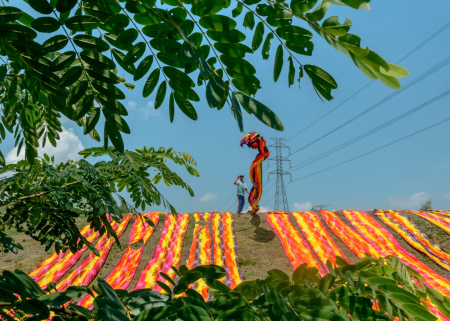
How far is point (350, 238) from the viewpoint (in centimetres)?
838

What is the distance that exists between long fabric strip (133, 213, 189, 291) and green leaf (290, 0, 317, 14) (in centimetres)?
565

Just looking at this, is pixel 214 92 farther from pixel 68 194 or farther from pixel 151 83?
pixel 68 194

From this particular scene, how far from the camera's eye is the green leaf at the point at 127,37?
1.33m

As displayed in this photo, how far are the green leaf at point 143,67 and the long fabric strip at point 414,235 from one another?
8.10 meters

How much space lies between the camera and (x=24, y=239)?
27.1 feet

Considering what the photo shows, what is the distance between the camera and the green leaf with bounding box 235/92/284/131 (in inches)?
37.5

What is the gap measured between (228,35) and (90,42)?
0.61 metres

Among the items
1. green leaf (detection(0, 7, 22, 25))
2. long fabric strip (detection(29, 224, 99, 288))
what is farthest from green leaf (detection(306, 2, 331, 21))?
long fabric strip (detection(29, 224, 99, 288))

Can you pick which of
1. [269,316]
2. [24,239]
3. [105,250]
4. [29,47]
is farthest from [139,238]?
[269,316]

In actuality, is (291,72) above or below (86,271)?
above

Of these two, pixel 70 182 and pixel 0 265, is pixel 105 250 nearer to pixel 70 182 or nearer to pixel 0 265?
pixel 0 265

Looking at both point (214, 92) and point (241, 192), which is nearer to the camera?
point (214, 92)

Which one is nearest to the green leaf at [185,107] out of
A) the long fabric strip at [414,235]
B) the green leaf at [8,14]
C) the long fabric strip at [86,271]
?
the green leaf at [8,14]

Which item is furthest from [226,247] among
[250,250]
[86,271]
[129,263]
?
[86,271]
